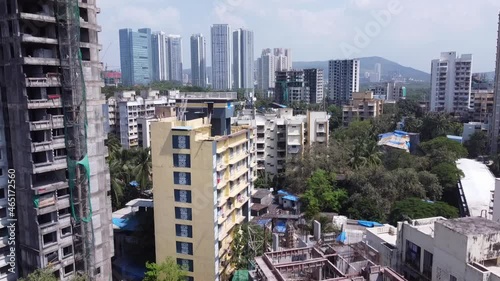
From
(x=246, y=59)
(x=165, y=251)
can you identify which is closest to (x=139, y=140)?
(x=165, y=251)

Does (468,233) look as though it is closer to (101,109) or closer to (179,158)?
(179,158)

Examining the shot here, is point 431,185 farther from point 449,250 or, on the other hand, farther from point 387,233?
point 449,250

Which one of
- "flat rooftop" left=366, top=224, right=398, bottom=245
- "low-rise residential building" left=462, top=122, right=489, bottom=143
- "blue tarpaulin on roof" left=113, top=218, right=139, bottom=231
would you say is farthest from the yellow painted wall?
"low-rise residential building" left=462, top=122, right=489, bottom=143

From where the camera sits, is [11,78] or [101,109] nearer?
[11,78]

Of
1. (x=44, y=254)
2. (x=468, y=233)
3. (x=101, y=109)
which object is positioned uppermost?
(x=101, y=109)

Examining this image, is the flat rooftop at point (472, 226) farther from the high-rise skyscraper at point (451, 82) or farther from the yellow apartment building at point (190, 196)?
the high-rise skyscraper at point (451, 82)

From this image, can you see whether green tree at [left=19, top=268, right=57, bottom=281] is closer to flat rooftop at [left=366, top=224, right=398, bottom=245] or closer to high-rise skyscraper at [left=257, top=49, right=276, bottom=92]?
flat rooftop at [left=366, top=224, right=398, bottom=245]

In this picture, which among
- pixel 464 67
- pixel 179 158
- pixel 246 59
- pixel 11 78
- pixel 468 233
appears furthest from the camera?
pixel 246 59
